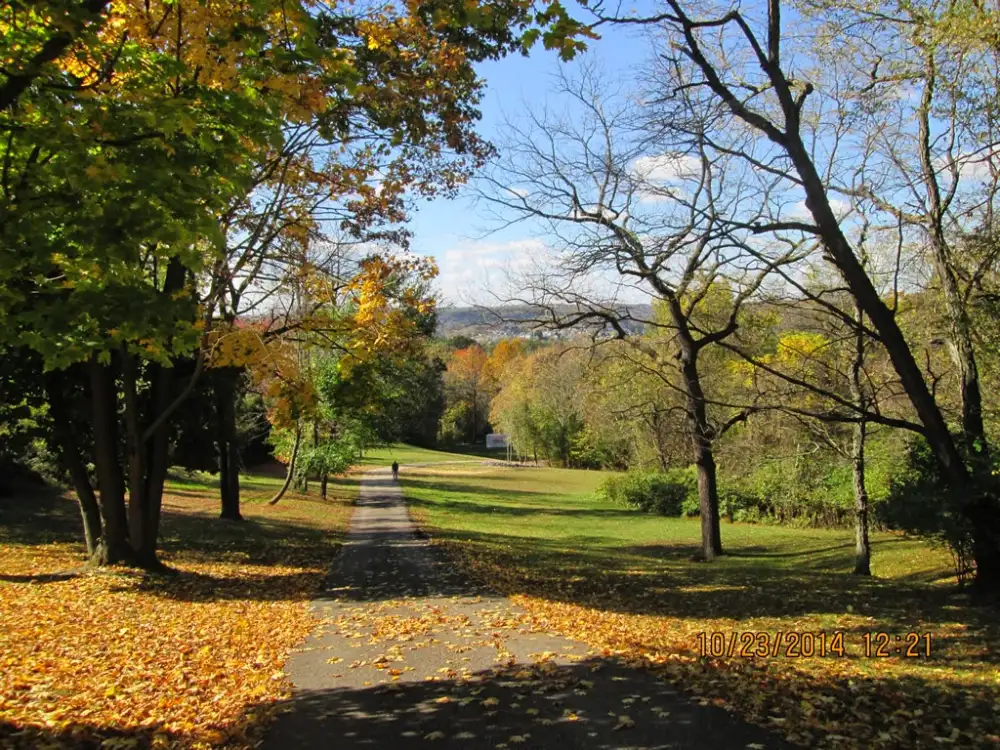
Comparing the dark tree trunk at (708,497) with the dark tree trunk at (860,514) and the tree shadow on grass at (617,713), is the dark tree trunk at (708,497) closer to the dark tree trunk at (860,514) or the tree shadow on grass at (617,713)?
the dark tree trunk at (860,514)

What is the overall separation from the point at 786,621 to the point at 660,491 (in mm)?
27634

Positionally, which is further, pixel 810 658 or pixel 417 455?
pixel 417 455

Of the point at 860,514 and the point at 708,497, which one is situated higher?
the point at 708,497

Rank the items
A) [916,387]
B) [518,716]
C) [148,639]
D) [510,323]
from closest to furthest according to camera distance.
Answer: [518,716], [148,639], [916,387], [510,323]

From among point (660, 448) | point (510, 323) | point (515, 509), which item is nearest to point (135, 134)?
point (510, 323)

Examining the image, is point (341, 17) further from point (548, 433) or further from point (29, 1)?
point (548, 433)

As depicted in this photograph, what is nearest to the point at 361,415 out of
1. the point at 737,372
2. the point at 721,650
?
the point at 737,372

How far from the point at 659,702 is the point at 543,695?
2.87 feet

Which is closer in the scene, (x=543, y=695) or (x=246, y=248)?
(x=543, y=695)

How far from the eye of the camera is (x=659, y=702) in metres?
5.42

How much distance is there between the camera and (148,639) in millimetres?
7672

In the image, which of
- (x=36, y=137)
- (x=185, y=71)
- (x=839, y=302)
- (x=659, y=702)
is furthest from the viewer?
(x=839, y=302)
